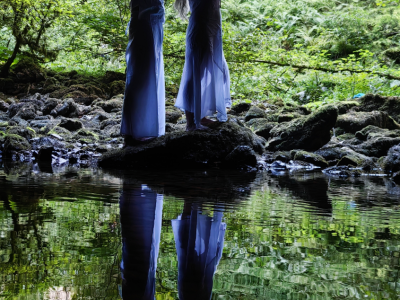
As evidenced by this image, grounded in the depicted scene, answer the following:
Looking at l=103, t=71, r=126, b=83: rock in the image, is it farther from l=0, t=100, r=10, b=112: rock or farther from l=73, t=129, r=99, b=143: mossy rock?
l=73, t=129, r=99, b=143: mossy rock

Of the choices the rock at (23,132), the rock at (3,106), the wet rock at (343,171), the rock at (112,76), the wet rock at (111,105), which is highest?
the rock at (112,76)

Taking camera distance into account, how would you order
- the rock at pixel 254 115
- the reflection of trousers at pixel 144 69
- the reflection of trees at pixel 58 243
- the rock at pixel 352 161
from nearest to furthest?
the reflection of trees at pixel 58 243, the reflection of trousers at pixel 144 69, the rock at pixel 352 161, the rock at pixel 254 115

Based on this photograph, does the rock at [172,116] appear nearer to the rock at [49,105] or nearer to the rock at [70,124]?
the rock at [70,124]

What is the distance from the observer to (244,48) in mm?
8219

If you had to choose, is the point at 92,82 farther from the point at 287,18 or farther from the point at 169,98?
the point at 287,18

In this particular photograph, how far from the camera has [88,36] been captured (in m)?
10.1

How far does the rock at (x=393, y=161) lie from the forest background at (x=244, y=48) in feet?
13.9

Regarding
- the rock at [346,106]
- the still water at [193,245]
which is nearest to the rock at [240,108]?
the rock at [346,106]

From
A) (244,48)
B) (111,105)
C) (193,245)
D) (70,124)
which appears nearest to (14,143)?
(70,124)

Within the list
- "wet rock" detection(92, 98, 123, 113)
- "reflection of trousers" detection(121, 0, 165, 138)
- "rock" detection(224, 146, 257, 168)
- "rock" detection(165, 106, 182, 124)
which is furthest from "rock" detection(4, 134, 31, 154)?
"wet rock" detection(92, 98, 123, 113)

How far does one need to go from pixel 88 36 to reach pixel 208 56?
6717 millimetres

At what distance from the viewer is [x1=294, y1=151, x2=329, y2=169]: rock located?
5.01 meters

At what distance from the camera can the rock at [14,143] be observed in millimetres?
5324

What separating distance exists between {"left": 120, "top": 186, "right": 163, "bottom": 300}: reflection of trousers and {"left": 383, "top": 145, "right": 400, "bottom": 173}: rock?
3.15 meters
